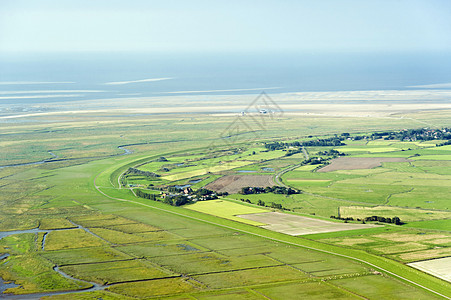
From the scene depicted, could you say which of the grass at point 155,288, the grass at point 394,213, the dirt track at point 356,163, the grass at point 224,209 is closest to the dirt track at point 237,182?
the grass at point 224,209

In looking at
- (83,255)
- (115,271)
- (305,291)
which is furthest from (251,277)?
(83,255)

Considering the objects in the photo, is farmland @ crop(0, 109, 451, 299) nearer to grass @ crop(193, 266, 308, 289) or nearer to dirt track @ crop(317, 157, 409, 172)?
grass @ crop(193, 266, 308, 289)

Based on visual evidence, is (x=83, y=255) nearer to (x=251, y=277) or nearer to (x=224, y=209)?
(x=251, y=277)

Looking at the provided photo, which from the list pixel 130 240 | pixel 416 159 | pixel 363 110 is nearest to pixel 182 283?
pixel 130 240

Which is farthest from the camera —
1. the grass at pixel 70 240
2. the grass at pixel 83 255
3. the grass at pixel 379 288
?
the grass at pixel 70 240

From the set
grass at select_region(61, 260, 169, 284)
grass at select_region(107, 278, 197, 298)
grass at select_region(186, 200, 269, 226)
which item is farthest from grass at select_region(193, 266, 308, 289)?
grass at select_region(186, 200, 269, 226)

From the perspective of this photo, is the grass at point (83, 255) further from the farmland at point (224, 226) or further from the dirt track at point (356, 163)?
the dirt track at point (356, 163)

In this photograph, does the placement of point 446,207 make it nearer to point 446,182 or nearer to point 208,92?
point 446,182
